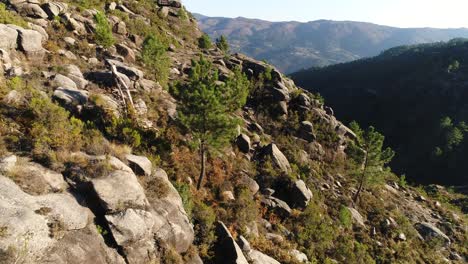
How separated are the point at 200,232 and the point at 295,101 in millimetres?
32448

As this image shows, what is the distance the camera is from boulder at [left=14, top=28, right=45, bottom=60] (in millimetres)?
23703

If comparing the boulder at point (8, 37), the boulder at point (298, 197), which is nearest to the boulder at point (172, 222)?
the boulder at point (8, 37)

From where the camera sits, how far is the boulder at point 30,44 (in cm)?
2370

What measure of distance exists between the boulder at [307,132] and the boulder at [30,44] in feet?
95.8

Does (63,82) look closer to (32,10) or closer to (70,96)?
(70,96)

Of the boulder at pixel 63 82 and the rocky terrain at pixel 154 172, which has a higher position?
the boulder at pixel 63 82

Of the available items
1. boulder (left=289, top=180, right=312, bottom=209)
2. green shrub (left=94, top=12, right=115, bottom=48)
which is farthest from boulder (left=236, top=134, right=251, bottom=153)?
green shrub (left=94, top=12, right=115, bottom=48)

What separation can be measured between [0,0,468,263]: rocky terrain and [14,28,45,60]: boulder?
3.8 inches

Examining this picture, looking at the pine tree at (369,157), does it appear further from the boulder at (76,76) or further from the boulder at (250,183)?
the boulder at (76,76)

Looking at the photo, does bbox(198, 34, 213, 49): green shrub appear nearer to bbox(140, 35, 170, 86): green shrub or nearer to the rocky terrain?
the rocky terrain

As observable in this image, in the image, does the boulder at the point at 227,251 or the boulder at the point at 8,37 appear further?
the boulder at the point at 8,37

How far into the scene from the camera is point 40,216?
1147cm

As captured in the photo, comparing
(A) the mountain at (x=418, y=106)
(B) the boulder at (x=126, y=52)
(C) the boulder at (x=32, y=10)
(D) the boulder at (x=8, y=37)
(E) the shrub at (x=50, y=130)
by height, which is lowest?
(A) the mountain at (x=418, y=106)

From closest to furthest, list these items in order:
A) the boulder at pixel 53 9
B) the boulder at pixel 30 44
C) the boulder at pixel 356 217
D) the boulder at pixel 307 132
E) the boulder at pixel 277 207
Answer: the boulder at pixel 30 44 → the boulder at pixel 277 207 → the boulder at pixel 53 9 → the boulder at pixel 356 217 → the boulder at pixel 307 132
